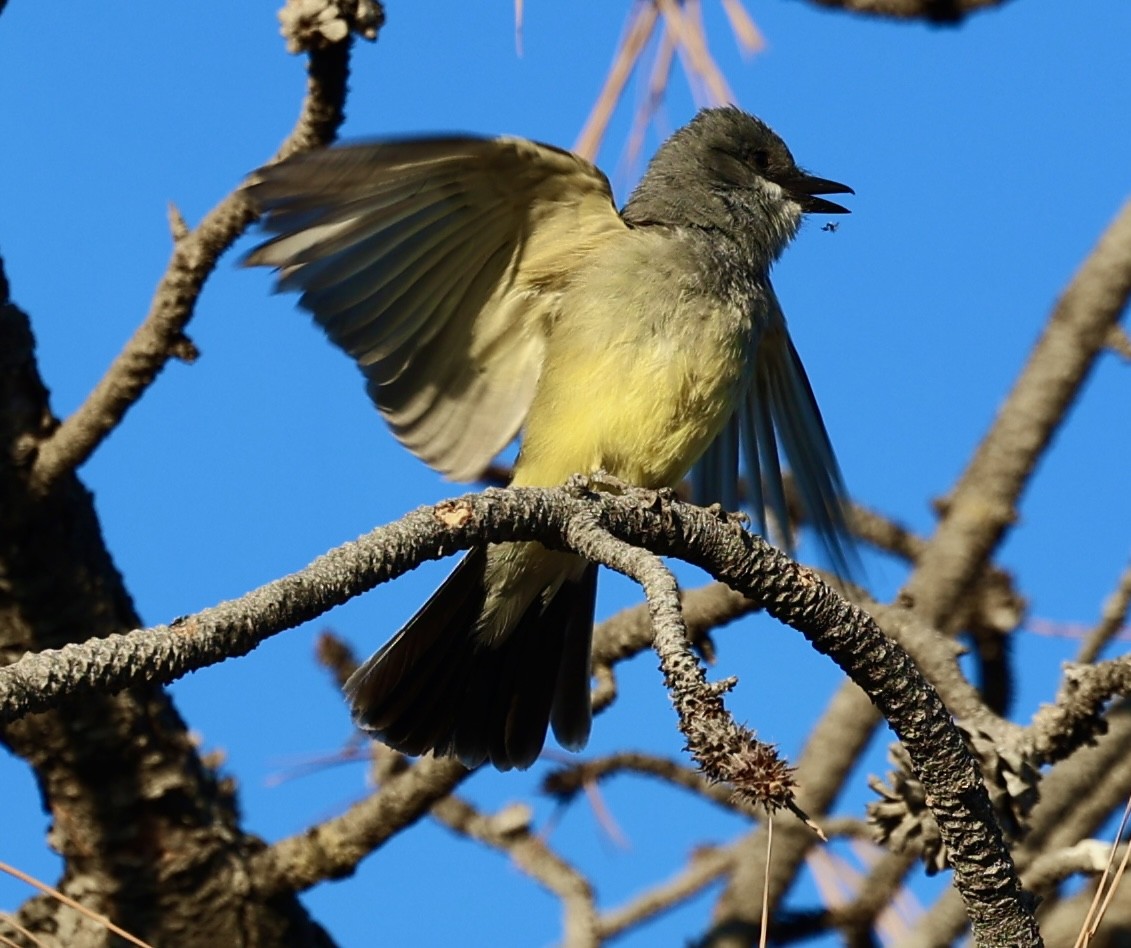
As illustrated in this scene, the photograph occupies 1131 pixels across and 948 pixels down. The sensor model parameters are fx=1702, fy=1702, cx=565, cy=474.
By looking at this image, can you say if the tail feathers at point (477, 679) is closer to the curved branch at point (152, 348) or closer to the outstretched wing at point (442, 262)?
the outstretched wing at point (442, 262)

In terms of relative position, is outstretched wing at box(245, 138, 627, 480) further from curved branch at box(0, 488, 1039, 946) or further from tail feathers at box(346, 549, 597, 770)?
curved branch at box(0, 488, 1039, 946)

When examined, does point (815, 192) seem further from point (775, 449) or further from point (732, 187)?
point (775, 449)

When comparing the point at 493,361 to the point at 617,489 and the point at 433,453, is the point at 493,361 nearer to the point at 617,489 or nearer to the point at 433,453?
the point at 433,453

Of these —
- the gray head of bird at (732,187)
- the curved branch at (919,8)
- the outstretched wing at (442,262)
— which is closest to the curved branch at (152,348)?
the outstretched wing at (442,262)

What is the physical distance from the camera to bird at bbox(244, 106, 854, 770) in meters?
3.65

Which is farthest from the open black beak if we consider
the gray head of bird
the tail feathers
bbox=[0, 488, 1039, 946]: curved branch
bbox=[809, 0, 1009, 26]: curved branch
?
bbox=[0, 488, 1039, 946]: curved branch

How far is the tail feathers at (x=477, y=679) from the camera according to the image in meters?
3.78

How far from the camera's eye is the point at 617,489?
Answer: 3676 millimetres

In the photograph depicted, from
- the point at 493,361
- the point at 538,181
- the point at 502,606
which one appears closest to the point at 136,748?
the point at 502,606

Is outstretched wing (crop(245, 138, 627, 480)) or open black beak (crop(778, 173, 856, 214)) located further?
open black beak (crop(778, 173, 856, 214))

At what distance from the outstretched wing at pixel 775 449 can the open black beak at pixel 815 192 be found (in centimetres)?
29

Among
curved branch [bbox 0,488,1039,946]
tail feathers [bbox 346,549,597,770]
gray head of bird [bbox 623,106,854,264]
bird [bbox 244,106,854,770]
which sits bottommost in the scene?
curved branch [bbox 0,488,1039,946]

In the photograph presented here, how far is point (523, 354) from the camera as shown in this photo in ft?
13.5

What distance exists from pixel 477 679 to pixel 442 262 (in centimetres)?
97
